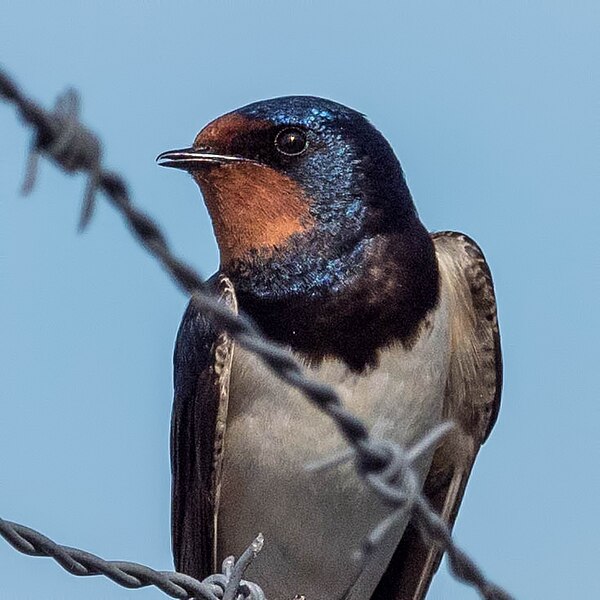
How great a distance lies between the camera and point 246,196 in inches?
112

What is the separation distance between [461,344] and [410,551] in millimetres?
577

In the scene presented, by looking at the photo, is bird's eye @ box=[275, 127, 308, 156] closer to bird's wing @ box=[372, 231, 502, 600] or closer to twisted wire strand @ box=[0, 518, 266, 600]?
bird's wing @ box=[372, 231, 502, 600]

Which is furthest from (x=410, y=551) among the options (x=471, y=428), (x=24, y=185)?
(x=24, y=185)

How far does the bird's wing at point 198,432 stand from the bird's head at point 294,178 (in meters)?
0.14

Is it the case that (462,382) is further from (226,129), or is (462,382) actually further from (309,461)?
(226,129)

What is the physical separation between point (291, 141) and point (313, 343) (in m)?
0.48

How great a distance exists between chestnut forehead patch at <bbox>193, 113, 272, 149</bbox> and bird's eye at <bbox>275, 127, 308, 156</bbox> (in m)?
0.04

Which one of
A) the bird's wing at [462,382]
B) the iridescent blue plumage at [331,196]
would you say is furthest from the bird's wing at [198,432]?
the bird's wing at [462,382]

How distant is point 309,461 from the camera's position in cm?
286

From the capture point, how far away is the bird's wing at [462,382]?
10.0ft

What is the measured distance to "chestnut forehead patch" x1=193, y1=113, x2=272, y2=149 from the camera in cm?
293

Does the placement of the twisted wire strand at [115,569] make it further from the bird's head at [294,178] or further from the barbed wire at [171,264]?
the bird's head at [294,178]

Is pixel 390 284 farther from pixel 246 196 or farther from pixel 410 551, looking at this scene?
pixel 410 551

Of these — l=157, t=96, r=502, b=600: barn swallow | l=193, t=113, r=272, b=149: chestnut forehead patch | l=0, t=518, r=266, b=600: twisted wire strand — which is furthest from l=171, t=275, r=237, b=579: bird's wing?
l=0, t=518, r=266, b=600: twisted wire strand
